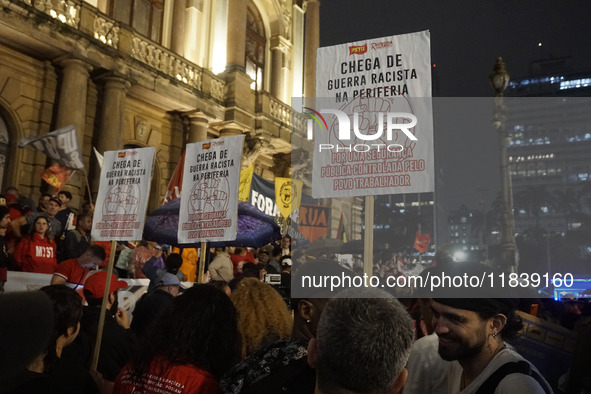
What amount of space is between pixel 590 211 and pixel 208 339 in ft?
69.4

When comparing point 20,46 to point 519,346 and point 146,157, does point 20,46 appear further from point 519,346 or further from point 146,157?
point 519,346

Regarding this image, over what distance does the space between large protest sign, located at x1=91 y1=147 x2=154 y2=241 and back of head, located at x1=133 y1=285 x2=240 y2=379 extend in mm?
3216

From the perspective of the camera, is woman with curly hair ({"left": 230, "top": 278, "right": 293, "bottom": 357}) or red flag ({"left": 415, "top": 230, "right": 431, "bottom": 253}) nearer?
woman with curly hair ({"left": 230, "top": 278, "right": 293, "bottom": 357})

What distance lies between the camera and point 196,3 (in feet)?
54.3

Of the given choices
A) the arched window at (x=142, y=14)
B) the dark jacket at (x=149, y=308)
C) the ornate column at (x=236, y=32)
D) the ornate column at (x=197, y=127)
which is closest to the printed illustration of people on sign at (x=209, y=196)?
the dark jacket at (x=149, y=308)

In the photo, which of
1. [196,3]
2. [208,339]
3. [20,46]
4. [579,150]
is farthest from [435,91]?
[208,339]

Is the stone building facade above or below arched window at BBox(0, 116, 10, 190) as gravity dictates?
above

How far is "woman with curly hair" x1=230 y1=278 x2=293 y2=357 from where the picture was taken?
2.98 meters

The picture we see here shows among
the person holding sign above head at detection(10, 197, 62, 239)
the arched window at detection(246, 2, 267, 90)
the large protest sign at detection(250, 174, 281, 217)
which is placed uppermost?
the arched window at detection(246, 2, 267, 90)

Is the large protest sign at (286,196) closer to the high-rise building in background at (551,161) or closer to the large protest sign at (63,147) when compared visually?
the large protest sign at (63,147)

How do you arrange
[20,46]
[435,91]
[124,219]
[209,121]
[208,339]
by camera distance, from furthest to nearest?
[435,91], [209,121], [20,46], [124,219], [208,339]

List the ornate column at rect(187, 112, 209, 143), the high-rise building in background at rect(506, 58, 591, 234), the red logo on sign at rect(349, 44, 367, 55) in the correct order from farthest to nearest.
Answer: the high-rise building in background at rect(506, 58, 591, 234), the ornate column at rect(187, 112, 209, 143), the red logo on sign at rect(349, 44, 367, 55)

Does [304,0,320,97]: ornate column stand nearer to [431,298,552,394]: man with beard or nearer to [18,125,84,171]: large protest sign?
[18,125,84,171]: large protest sign
